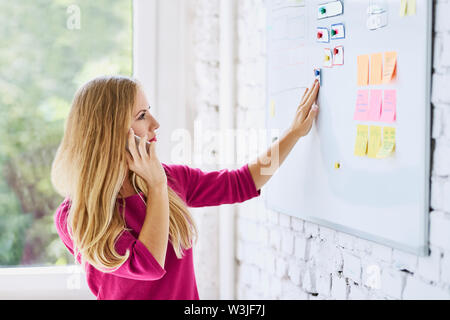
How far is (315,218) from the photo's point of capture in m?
1.79

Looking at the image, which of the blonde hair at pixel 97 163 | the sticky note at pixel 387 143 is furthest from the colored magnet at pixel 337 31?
the blonde hair at pixel 97 163

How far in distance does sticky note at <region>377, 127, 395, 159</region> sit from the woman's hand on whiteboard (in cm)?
34

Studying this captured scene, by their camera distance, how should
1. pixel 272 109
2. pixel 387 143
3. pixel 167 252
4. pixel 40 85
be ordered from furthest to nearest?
pixel 40 85
pixel 272 109
pixel 167 252
pixel 387 143

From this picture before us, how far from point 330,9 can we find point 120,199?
87 centimetres

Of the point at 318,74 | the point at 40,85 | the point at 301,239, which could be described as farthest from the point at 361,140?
the point at 40,85

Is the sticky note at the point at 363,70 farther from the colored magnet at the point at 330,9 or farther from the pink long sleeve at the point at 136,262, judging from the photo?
the pink long sleeve at the point at 136,262

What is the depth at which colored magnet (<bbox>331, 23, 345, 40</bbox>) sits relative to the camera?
5.26ft

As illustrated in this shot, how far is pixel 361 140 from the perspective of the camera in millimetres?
1541

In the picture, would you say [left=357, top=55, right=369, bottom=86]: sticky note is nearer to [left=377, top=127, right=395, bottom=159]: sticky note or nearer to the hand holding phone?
[left=377, top=127, right=395, bottom=159]: sticky note

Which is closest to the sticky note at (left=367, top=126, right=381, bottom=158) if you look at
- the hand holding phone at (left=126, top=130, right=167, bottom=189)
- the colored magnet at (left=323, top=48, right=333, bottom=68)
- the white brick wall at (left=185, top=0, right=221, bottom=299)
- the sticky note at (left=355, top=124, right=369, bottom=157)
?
the sticky note at (left=355, top=124, right=369, bottom=157)

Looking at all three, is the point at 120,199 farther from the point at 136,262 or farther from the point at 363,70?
the point at 363,70

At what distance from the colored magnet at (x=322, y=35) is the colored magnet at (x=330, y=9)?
4cm
